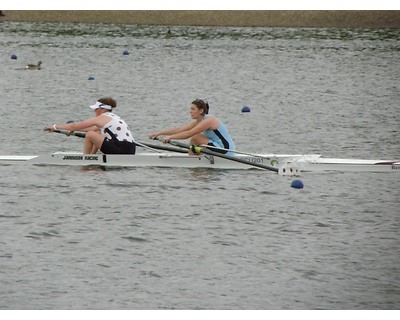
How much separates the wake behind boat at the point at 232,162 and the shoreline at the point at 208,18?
182ft

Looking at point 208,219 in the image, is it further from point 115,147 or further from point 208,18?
point 208,18

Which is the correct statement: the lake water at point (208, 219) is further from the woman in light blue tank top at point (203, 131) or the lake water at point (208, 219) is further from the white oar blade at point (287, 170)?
the woman in light blue tank top at point (203, 131)

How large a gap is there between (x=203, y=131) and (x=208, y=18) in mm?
59626

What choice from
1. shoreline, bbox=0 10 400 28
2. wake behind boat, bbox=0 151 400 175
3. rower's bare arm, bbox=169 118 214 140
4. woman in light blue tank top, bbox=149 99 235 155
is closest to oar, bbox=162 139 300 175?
wake behind boat, bbox=0 151 400 175

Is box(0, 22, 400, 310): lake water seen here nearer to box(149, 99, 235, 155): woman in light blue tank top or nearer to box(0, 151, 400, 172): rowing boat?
box(0, 151, 400, 172): rowing boat

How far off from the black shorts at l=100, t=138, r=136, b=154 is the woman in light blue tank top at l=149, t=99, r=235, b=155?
0.70m

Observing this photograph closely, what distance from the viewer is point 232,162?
20359 millimetres

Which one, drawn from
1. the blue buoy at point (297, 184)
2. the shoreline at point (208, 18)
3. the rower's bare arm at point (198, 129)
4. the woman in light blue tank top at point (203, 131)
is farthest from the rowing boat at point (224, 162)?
the shoreline at point (208, 18)

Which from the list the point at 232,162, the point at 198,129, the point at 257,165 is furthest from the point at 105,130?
the point at 257,165

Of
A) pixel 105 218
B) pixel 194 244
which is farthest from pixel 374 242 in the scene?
pixel 105 218

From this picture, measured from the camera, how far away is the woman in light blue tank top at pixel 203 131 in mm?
19672

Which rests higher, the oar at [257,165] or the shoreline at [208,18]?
the shoreline at [208,18]

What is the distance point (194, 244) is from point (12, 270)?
241cm

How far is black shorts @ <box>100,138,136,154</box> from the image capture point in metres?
20.1
